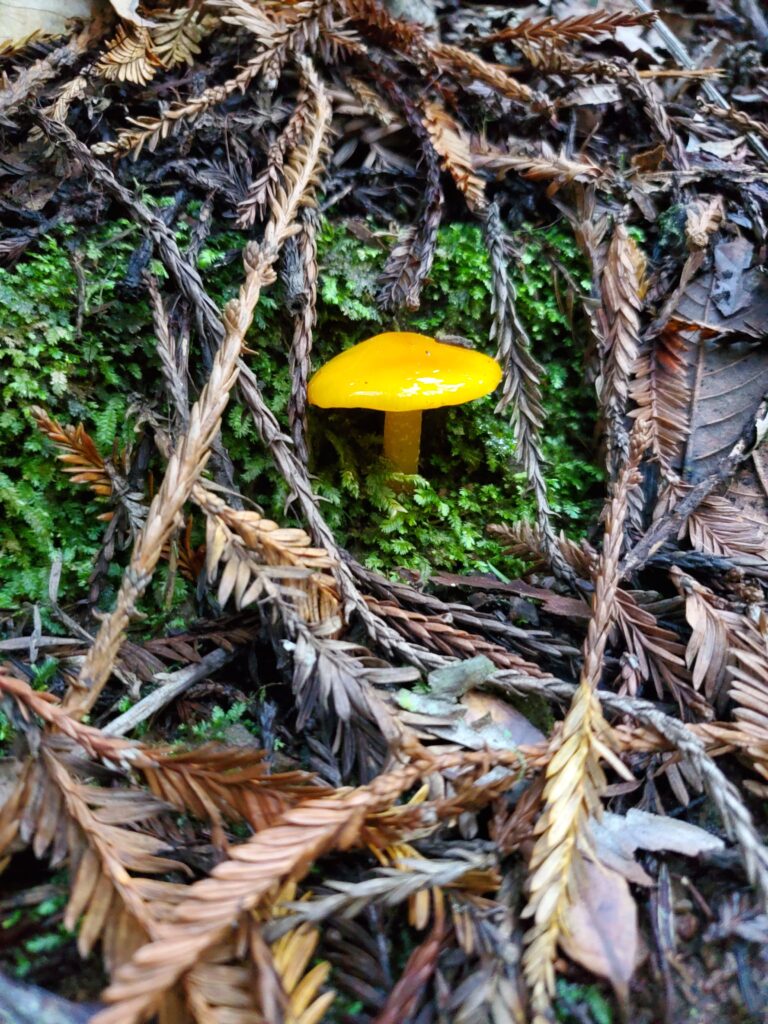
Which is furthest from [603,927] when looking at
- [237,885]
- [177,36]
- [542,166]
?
[177,36]

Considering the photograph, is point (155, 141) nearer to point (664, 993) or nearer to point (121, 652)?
point (121, 652)

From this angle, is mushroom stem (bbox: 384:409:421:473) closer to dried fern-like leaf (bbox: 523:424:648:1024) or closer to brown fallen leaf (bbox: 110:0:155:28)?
dried fern-like leaf (bbox: 523:424:648:1024)

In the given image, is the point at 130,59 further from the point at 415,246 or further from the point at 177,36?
the point at 415,246

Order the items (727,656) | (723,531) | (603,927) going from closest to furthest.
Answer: (603,927), (727,656), (723,531)

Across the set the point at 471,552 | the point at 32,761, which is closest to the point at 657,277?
the point at 471,552

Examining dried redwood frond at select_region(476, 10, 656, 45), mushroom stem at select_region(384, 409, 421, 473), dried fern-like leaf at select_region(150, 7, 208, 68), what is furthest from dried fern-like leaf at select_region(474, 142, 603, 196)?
dried fern-like leaf at select_region(150, 7, 208, 68)

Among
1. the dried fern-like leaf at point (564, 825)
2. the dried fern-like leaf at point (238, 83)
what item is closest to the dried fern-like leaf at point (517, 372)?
the dried fern-like leaf at point (564, 825)
